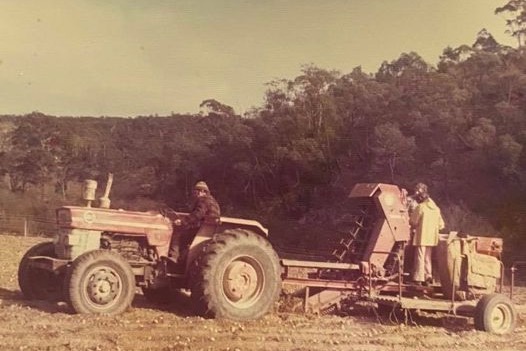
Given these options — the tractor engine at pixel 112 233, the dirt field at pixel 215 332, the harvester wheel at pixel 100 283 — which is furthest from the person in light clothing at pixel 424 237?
the harvester wheel at pixel 100 283

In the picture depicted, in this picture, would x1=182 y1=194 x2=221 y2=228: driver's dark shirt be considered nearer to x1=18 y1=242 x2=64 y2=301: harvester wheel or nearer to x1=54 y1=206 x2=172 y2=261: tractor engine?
x1=54 y1=206 x2=172 y2=261: tractor engine

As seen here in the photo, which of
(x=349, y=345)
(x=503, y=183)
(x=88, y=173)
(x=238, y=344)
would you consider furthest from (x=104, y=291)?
(x=88, y=173)

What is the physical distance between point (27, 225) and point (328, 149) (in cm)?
1430

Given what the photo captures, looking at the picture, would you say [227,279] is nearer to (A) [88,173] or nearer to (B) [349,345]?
(B) [349,345]

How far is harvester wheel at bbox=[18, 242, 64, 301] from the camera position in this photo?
1067 centimetres

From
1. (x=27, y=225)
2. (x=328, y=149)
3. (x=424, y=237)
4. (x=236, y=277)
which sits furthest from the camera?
(x=328, y=149)

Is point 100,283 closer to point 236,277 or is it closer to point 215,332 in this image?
point 215,332

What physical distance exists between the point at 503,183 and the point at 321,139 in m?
10.9

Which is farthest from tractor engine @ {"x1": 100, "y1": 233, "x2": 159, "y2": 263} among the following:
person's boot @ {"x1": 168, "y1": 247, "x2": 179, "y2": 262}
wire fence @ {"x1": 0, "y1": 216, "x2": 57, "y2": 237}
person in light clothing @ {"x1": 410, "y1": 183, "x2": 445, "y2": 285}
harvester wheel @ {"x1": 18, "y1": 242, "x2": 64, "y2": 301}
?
wire fence @ {"x1": 0, "y1": 216, "x2": 57, "y2": 237}

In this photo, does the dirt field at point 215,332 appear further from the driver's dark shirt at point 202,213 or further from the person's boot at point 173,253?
the driver's dark shirt at point 202,213

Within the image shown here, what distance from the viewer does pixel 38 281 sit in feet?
35.2

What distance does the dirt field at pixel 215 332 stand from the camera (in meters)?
7.97

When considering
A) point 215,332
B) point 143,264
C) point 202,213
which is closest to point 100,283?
point 143,264

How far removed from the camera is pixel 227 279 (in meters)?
9.91
